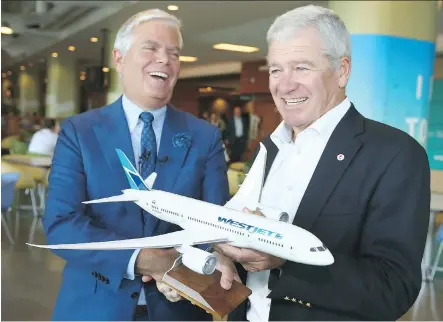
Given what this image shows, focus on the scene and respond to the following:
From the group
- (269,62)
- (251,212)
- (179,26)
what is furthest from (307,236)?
(179,26)

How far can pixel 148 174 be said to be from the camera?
79.7 inches

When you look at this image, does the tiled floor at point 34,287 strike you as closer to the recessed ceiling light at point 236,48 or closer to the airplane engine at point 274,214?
A: the airplane engine at point 274,214

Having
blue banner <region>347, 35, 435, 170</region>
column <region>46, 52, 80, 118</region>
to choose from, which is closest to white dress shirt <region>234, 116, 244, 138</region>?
column <region>46, 52, 80, 118</region>

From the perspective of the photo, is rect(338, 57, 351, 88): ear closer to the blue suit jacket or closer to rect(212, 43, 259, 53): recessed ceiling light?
the blue suit jacket

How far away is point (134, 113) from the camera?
2.10 metres

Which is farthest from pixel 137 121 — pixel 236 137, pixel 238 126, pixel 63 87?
pixel 63 87

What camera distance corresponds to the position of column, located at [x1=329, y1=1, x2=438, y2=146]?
Answer: 19.9ft

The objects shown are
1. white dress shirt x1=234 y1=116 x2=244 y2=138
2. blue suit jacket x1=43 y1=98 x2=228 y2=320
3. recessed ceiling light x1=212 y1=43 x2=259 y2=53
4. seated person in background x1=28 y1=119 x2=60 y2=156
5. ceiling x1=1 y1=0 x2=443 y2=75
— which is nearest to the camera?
blue suit jacket x1=43 y1=98 x2=228 y2=320

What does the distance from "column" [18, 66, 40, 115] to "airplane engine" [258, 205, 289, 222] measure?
78.8ft

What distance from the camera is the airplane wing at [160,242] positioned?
1.49 meters

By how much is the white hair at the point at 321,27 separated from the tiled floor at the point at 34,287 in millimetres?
4432

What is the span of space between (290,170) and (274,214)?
0.22m

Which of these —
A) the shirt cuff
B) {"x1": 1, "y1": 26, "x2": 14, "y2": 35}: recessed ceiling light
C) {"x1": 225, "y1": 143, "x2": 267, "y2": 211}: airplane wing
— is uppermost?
{"x1": 1, "y1": 26, "x2": 14, "y2": 35}: recessed ceiling light

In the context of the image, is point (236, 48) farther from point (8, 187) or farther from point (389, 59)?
point (389, 59)
